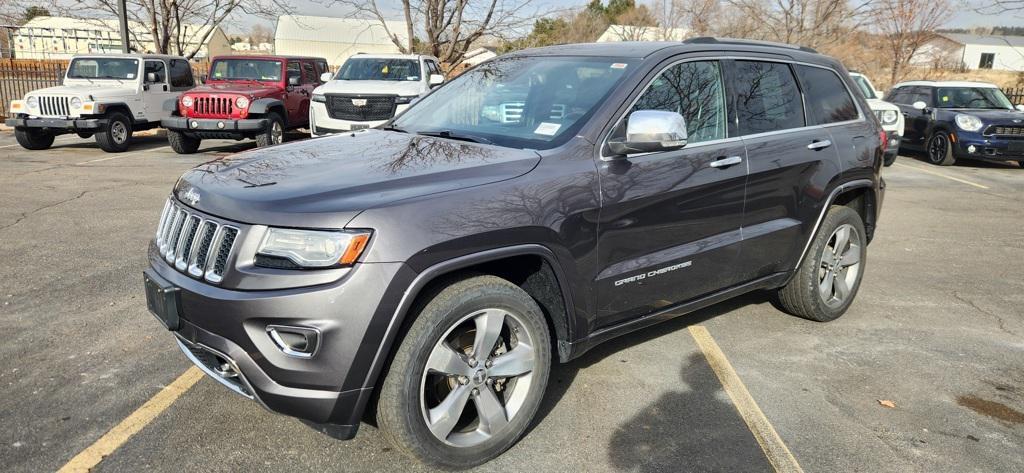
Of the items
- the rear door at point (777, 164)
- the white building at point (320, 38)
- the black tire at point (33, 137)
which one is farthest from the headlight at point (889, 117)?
the white building at point (320, 38)

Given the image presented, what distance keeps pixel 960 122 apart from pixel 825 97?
11.6 m

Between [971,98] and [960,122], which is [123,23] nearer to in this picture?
[960,122]

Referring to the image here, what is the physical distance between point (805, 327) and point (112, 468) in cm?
406

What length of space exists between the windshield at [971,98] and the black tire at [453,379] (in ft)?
49.9

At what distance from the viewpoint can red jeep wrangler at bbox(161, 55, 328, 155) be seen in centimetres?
1305

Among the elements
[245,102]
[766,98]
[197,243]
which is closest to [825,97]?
[766,98]

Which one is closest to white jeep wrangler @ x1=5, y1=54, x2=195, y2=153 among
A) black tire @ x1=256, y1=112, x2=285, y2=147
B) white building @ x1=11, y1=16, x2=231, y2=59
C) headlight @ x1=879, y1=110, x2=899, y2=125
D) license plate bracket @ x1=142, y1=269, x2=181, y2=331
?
black tire @ x1=256, y1=112, x2=285, y2=147

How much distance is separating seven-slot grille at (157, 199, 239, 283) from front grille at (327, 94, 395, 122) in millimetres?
9650

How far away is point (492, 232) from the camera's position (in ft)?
9.39

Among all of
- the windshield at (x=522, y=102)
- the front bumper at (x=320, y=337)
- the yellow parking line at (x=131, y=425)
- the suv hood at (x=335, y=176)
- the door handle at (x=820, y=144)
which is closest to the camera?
the front bumper at (x=320, y=337)

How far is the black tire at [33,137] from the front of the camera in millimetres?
13566

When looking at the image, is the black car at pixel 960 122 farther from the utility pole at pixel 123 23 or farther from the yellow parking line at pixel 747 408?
the utility pole at pixel 123 23

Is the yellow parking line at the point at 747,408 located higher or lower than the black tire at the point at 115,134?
lower

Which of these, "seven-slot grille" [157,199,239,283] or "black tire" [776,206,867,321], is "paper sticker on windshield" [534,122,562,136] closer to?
"seven-slot grille" [157,199,239,283]
